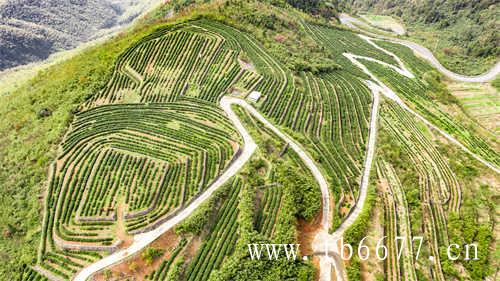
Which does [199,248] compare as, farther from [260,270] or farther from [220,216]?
[260,270]

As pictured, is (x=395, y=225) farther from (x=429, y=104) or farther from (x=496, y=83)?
(x=496, y=83)

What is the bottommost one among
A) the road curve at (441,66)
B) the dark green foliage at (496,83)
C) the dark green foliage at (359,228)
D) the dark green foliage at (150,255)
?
the dark green foliage at (150,255)

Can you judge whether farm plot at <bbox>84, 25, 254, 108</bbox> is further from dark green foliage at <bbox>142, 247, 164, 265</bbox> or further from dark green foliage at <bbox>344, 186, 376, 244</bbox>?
dark green foliage at <bbox>344, 186, 376, 244</bbox>

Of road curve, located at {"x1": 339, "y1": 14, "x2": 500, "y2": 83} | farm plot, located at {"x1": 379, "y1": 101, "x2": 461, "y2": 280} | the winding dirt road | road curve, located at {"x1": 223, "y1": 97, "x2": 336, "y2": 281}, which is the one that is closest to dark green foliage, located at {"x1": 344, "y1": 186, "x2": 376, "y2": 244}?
the winding dirt road

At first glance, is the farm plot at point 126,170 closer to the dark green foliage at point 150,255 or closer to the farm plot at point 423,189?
the dark green foliage at point 150,255

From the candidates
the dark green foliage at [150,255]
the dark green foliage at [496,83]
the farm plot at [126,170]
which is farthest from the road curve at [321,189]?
the dark green foliage at [496,83]

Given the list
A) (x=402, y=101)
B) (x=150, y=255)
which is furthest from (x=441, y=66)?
(x=150, y=255)

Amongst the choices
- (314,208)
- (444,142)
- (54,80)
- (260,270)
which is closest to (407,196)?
(314,208)

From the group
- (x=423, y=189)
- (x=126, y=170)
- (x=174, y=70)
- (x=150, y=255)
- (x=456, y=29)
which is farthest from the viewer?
(x=456, y=29)

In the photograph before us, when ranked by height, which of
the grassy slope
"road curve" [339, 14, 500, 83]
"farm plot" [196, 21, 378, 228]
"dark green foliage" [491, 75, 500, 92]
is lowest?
"farm plot" [196, 21, 378, 228]
